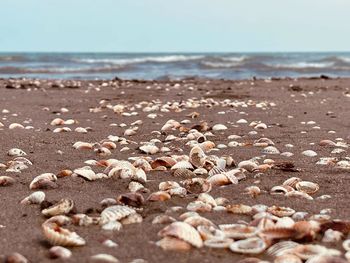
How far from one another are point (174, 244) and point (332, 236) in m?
0.67

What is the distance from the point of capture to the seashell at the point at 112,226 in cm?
238

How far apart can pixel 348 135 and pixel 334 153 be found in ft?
4.11

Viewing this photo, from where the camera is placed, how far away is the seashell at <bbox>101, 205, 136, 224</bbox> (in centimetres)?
246

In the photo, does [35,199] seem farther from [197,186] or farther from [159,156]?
[159,156]

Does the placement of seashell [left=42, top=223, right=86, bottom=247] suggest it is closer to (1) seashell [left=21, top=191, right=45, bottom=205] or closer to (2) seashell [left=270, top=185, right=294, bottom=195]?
(1) seashell [left=21, top=191, right=45, bottom=205]

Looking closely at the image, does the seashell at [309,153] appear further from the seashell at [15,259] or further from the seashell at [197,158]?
the seashell at [15,259]

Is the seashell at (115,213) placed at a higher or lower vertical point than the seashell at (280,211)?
higher

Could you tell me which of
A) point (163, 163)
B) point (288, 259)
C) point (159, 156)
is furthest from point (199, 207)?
point (159, 156)

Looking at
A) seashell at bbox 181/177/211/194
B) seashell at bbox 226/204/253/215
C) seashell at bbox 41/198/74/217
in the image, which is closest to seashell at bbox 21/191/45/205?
seashell at bbox 41/198/74/217

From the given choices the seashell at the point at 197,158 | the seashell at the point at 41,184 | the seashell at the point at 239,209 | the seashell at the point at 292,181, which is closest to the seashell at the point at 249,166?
the seashell at the point at 197,158

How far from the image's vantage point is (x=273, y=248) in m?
2.09

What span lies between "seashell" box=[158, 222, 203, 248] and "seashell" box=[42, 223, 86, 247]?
35 cm

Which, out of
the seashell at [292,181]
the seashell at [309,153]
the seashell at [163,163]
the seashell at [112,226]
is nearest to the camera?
the seashell at [112,226]

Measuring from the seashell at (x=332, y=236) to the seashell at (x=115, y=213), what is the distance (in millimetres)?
886
